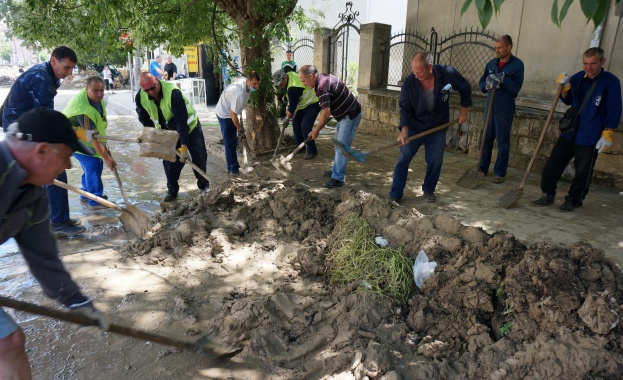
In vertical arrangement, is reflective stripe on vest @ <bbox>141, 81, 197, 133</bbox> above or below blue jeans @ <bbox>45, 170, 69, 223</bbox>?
above

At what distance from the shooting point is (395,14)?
17.0 meters

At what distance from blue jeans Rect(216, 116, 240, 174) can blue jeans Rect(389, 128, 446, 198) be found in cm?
269

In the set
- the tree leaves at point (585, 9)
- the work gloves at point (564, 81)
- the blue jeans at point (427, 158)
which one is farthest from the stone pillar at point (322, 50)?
the tree leaves at point (585, 9)

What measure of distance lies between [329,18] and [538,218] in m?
18.5

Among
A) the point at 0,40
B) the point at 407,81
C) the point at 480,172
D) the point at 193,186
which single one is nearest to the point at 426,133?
the point at 407,81

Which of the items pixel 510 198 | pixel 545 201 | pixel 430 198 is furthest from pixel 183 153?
pixel 545 201

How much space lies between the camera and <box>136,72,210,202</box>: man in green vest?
513cm

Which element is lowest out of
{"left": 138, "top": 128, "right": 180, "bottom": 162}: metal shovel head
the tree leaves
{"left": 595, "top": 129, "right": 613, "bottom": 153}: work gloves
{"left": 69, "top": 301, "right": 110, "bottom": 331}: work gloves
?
{"left": 69, "top": 301, "right": 110, "bottom": 331}: work gloves

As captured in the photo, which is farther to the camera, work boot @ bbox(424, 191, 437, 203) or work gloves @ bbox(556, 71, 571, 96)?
work boot @ bbox(424, 191, 437, 203)

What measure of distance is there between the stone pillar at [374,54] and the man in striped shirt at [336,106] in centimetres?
343

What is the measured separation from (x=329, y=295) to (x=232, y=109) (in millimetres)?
3662

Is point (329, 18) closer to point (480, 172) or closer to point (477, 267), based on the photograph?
point (480, 172)

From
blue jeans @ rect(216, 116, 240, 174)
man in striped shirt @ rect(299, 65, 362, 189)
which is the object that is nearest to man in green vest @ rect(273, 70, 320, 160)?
blue jeans @ rect(216, 116, 240, 174)

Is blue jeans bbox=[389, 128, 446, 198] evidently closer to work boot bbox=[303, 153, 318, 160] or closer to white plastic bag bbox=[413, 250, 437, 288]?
white plastic bag bbox=[413, 250, 437, 288]
